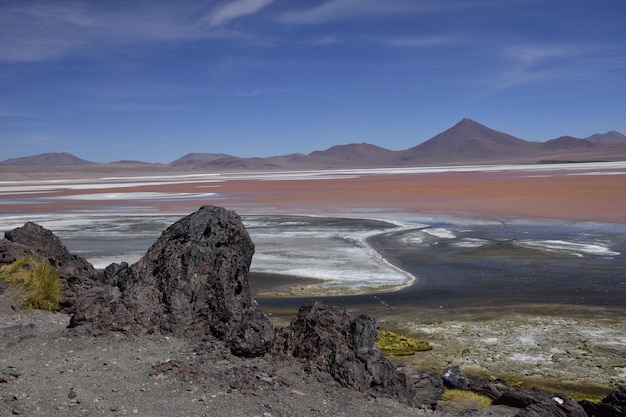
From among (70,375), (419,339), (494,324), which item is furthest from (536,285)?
(70,375)

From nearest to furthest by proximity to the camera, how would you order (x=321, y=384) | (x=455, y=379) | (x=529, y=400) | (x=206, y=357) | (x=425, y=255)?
(x=321, y=384)
(x=206, y=357)
(x=529, y=400)
(x=455, y=379)
(x=425, y=255)

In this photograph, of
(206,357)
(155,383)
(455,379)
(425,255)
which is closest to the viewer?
(155,383)

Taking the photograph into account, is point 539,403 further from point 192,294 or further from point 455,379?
point 192,294

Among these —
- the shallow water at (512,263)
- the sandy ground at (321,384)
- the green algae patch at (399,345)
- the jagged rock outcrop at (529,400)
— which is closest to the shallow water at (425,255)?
the shallow water at (512,263)

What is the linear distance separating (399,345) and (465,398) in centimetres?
255

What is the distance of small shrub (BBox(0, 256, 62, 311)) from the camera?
9.97 m

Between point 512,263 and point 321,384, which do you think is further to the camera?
point 512,263

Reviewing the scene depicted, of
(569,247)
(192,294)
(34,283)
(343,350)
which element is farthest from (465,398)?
(569,247)

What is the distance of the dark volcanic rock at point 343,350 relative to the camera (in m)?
7.28

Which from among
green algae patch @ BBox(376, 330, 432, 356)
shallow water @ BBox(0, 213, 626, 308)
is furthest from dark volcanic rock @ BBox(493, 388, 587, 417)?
shallow water @ BBox(0, 213, 626, 308)

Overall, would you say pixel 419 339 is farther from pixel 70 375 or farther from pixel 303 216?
pixel 303 216

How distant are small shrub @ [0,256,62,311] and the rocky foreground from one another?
317mm

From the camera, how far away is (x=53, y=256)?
12.4 m

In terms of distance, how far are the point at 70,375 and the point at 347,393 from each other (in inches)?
116
